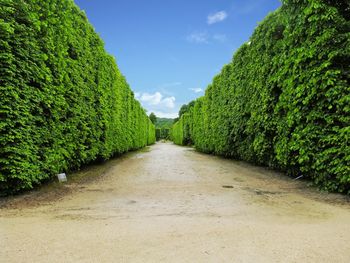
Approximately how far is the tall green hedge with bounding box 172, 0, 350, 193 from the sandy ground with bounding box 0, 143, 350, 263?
2.58ft

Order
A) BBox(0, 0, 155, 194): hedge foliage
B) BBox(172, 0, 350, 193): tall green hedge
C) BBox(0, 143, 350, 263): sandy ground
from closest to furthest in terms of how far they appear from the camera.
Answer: BBox(0, 143, 350, 263): sandy ground
BBox(0, 0, 155, 194): hedge foliage
BBox(172, 0, 350, 193): tall green hedge

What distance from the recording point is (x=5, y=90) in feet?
12.9

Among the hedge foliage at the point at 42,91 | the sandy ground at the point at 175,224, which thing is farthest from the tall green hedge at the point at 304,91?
the hedge foliage at the point at 42,91

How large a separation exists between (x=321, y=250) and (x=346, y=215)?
146cm

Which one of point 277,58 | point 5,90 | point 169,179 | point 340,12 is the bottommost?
point 169,179

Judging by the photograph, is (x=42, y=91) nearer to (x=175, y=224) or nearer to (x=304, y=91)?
(x=175, y=224)

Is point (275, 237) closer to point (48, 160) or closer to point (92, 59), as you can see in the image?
point (48, 160)

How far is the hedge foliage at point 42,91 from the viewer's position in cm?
399

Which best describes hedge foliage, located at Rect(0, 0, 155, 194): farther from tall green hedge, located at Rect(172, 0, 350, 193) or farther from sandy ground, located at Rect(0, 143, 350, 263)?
Answer: tall green hedge, located at Rect(172, 0, 350, 193)

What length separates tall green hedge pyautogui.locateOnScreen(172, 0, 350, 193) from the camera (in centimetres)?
446

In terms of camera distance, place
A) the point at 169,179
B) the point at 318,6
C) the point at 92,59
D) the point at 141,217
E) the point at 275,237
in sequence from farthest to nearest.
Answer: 1. the point at 92,59
2. the point at 169,179
3. the point at 318,6
4. the point at 141,217
5. the point at 275,237

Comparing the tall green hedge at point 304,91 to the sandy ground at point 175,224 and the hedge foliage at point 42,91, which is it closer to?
the sandy ground at point 175,224

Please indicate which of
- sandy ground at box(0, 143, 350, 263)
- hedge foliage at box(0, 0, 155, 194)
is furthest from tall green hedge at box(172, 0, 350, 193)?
hedge foliage at box(0, 0, 155, 194)

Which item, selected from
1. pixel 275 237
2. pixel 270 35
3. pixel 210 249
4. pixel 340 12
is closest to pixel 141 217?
pixel 210 249
